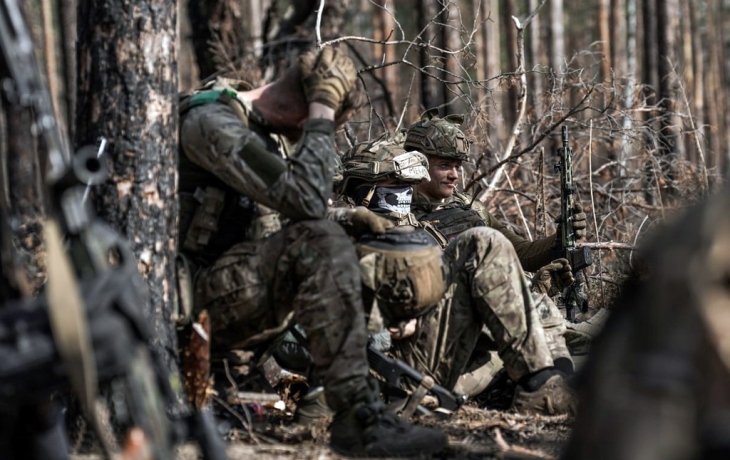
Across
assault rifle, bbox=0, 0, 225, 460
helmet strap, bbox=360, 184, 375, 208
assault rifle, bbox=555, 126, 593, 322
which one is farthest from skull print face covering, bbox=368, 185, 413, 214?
assault rifle, bbox=0, 0, 225, 460

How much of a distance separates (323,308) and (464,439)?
910mm

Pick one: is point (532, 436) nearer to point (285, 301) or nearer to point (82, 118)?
point (285, 301)

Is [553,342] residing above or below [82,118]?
below

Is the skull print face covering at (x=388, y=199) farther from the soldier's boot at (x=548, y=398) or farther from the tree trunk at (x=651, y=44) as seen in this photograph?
the tree trunk at (x=651, y=44)

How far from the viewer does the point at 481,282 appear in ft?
17.7

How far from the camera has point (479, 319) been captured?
5562 mm

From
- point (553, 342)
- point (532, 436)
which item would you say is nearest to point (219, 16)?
point (553, 342)

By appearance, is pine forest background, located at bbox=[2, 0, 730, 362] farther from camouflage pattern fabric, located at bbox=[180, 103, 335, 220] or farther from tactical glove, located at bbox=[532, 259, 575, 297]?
tactical glove, located at bbox=[532, 259, 575, 297]

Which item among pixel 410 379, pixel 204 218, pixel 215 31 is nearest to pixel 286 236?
pixel 204 218

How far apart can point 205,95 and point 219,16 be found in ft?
26.6

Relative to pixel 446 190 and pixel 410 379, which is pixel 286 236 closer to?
pixel 410 379

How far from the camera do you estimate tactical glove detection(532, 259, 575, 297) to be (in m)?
6.54

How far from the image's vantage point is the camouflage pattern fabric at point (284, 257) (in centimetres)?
425

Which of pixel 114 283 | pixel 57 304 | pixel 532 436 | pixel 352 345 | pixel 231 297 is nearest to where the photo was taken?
pixel 57 304
